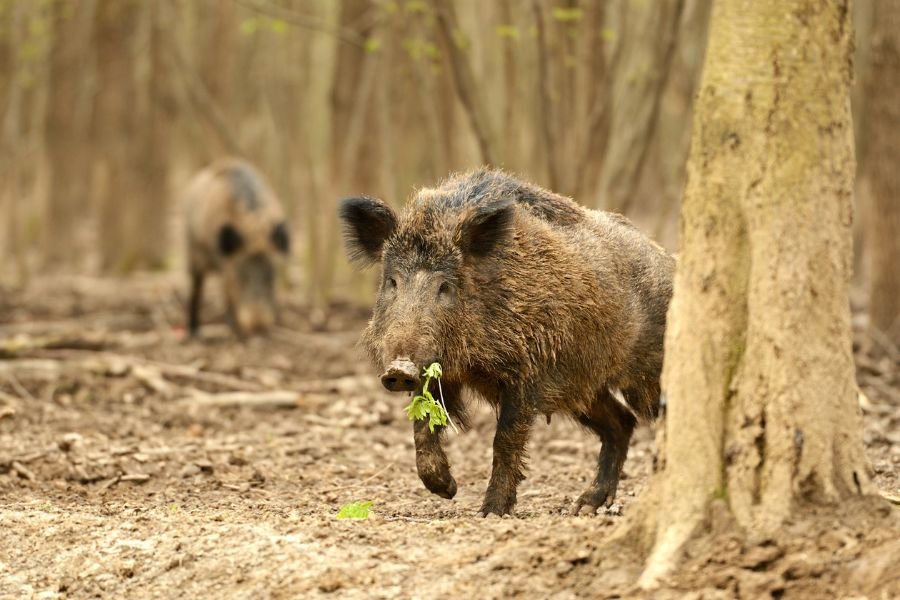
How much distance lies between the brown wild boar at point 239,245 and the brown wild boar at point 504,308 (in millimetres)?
8160

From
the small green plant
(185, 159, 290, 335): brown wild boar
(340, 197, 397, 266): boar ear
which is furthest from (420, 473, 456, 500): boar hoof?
(185, 159, 290, 335): brown wild boar

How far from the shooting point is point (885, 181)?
12.0 metres

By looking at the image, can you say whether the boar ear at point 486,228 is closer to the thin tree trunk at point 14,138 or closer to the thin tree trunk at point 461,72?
the thin tree trunk at point 461,72

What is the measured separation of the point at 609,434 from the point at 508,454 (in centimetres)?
118

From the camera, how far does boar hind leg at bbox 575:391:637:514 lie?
23.0 feet

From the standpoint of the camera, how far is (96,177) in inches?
974

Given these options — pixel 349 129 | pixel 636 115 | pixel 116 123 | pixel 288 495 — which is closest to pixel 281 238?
pixel 349 129

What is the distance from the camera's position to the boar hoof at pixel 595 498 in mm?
6707

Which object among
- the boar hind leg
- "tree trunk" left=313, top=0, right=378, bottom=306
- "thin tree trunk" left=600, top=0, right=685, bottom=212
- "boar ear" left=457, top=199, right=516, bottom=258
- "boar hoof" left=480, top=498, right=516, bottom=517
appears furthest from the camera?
"tree trunk" left=313, top=0, right=378, bottom=306

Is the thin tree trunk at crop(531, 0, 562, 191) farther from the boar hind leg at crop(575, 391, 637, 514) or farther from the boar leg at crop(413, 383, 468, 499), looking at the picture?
the boar leg at crop(413, 383, 468, 499)

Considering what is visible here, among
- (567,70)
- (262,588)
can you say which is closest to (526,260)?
(262,588)

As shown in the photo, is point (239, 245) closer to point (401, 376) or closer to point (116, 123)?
point (116, 123)

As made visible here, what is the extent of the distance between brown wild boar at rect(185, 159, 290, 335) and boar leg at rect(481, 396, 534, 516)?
855 cm

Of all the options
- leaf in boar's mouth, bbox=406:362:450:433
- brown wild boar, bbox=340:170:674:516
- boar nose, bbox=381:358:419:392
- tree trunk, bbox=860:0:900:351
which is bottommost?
leaf in boar's mouth, bbox=406:362:450:433
